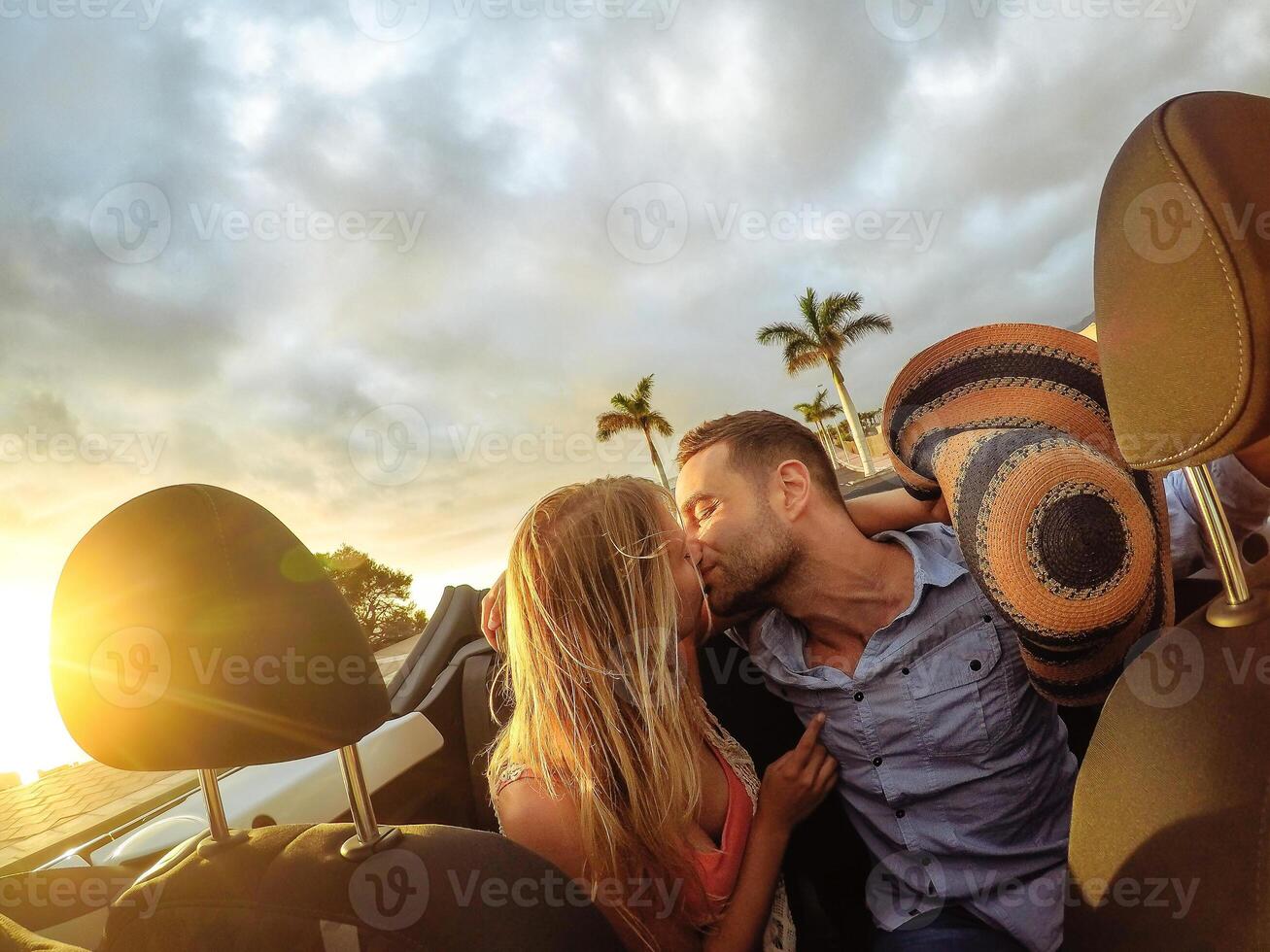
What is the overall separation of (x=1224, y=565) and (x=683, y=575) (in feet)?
3.60

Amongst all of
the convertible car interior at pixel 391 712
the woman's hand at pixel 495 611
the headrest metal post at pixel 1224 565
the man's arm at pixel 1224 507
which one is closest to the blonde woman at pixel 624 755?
the woman's hand at pixel 495 611

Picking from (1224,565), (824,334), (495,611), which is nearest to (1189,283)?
(1224,565)

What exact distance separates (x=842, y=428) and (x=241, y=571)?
42371 mm

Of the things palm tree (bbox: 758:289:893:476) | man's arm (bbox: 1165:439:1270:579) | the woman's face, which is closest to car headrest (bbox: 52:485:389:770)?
the woman's face

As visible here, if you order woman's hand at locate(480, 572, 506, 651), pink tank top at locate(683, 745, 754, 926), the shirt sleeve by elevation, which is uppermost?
woman's hand at locate(480, 572, 506, 651)

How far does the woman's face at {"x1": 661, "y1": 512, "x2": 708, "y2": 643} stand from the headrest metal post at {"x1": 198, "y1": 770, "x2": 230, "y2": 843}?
3.29 feet

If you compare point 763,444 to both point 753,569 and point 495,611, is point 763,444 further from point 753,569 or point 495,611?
point 495,611

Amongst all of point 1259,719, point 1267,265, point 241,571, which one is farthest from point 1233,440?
point 241,571

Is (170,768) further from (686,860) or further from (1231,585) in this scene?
(1231,585)

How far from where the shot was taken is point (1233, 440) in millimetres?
622

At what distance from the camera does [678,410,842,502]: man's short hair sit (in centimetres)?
206

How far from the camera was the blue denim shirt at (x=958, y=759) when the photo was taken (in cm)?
162

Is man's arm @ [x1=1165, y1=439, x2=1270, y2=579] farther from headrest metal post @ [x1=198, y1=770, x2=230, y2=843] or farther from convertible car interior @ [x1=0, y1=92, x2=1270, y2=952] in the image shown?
headrest metal post @ [x1=198, y1=770, x2=230, y2=843]

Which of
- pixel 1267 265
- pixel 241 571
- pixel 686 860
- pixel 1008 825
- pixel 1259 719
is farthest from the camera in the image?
pixel 1008 825
